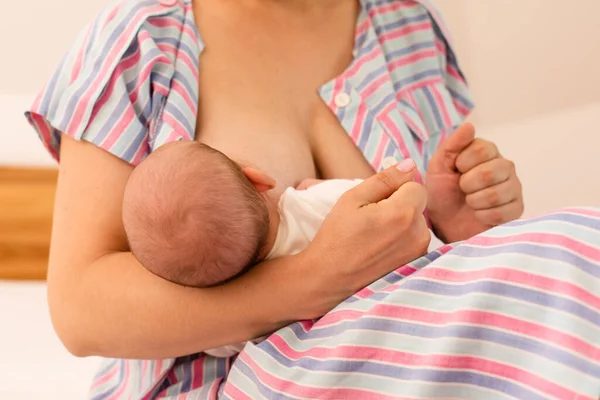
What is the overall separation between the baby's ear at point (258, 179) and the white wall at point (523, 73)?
0.83 metres

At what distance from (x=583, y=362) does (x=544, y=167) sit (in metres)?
0.92

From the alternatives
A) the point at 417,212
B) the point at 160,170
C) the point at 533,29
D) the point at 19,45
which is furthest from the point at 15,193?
the point at 533,29

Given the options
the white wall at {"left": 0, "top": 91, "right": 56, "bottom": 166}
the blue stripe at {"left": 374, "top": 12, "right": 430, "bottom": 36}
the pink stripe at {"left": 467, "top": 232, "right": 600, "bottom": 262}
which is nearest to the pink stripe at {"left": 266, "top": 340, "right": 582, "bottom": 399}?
the pink stripe at {"left": 467, "top": 232, "right": 600, "bottom": 262}

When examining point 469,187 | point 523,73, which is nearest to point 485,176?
point 469,187

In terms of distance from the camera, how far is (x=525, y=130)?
1459 mm

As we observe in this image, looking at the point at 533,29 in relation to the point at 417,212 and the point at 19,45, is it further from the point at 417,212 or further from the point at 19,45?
the point at 19,45

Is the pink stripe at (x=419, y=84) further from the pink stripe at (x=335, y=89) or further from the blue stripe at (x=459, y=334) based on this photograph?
the blue stripe at (x=459, y=334)

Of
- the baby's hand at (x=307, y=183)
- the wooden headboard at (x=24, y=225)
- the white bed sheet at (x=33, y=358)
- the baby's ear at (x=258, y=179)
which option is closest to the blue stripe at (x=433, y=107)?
the baby's hand at (x=307, y=183)

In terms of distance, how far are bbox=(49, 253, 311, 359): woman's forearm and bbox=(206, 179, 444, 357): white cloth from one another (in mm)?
38

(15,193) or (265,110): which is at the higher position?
(265,110)

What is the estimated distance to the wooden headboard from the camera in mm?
1320

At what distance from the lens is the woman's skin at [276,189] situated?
68 centimetres

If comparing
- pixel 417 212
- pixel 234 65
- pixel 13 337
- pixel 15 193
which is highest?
pixel 234 65

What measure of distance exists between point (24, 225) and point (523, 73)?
1.06 m
